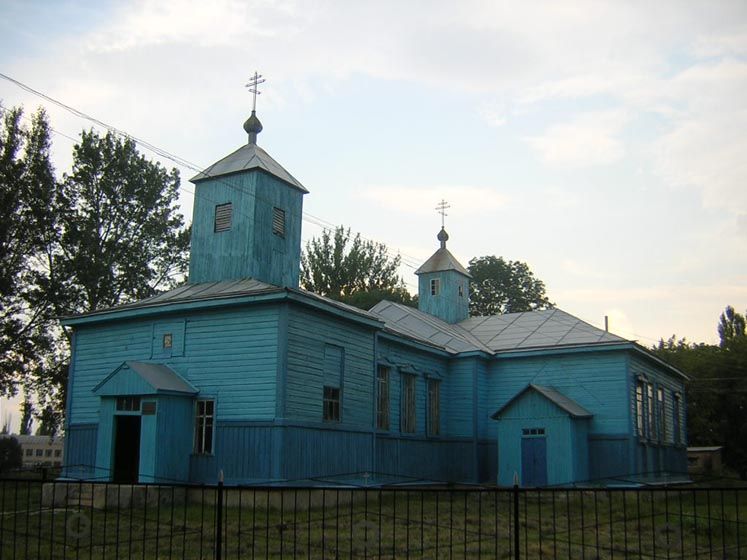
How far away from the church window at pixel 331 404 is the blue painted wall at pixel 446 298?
1302 cm

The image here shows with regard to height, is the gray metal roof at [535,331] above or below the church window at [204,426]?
above

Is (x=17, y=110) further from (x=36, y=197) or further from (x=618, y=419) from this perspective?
(x=618, y=419)

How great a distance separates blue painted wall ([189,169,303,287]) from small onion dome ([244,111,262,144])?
2309 mm

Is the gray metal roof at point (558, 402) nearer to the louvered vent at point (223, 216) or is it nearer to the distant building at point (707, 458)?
the louvered vent at point (223, 216)

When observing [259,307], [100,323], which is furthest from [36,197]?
[259,307]

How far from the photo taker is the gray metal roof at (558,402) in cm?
2250

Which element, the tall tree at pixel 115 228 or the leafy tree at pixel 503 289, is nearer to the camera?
the tall tree at pixel 115 228

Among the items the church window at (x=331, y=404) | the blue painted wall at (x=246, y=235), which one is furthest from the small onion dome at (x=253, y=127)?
the church window at (x=331, y=404)

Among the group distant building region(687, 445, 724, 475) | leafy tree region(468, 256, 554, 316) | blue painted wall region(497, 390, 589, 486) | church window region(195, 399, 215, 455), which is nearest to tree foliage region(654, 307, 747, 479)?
distant building region(687, 445, 724, 475)

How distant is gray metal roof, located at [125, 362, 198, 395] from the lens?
56.3 ft

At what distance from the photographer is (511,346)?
85.3 feet

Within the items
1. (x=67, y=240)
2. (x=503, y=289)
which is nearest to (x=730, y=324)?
(x=503, y=289)

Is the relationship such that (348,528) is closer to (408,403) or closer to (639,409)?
(408,403)

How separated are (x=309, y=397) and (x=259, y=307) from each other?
2.34 m
